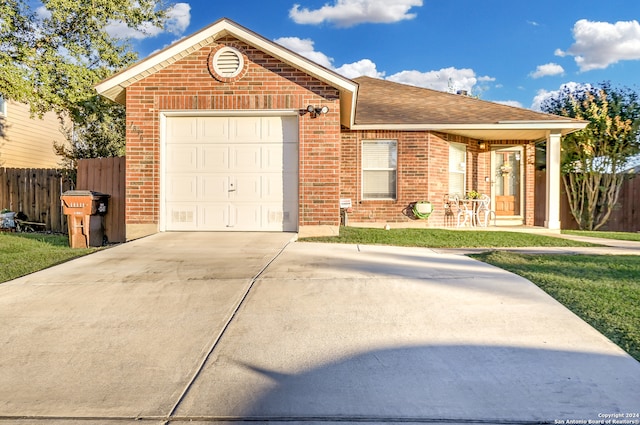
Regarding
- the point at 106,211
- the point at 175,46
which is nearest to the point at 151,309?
the point at 175,46

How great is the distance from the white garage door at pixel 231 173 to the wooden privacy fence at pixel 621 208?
1071cm

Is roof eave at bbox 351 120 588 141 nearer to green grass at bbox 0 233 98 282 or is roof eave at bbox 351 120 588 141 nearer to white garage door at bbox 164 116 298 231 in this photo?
white garage door at bbox 164 116 298 231

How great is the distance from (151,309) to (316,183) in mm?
5205

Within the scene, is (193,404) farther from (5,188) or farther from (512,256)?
(5,188)

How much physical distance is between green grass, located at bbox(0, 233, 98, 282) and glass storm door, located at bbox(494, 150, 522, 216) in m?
11.3

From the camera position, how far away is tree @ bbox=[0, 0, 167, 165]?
1071 centimetres

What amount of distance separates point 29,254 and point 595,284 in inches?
335

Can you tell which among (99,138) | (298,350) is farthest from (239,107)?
(99,138)

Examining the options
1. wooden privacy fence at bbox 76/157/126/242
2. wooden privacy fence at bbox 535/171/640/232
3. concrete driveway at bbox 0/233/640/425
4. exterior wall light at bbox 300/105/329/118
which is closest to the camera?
concrete driveway at bbox 0/233/640/425

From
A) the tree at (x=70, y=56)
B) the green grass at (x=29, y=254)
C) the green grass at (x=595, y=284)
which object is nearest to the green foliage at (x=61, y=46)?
the tree at (x=70, y=56)

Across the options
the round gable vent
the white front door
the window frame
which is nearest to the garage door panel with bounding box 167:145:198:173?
the round gable vent

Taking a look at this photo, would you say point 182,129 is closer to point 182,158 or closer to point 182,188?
point 182,158

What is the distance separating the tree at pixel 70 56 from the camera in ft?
35.1

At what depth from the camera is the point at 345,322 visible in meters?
4.32
